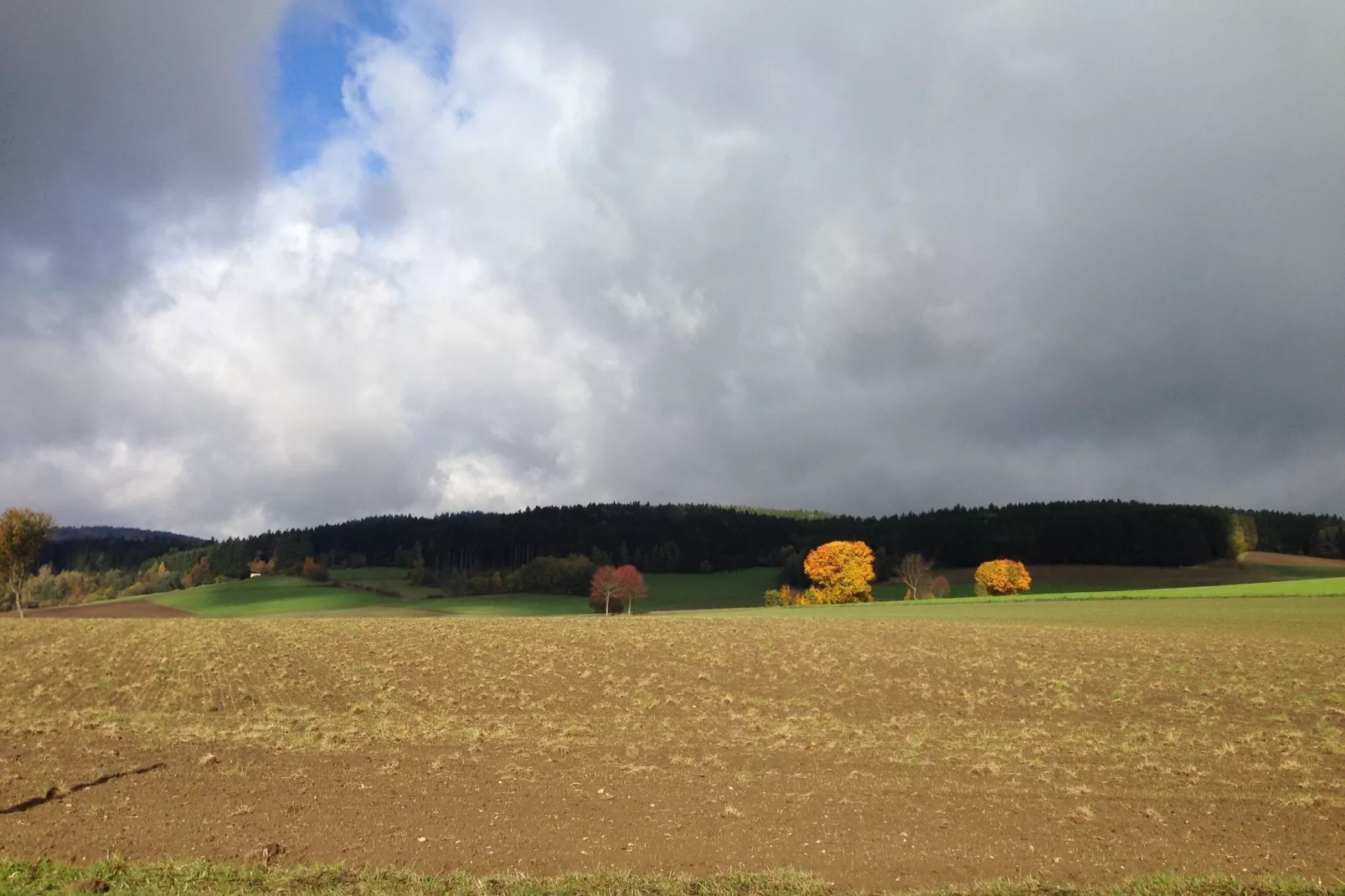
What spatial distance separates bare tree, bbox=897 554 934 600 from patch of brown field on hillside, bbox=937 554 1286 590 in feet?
23.1

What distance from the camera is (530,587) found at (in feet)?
392

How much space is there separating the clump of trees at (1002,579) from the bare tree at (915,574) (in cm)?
687

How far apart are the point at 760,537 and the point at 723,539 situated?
23.4ft

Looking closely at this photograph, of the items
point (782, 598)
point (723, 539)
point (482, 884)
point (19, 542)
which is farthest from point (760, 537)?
point (482, 884)

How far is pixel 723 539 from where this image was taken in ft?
495

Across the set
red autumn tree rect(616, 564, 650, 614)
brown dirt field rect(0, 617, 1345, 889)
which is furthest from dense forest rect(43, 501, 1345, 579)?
brown dirt field rect(0, 617, 1345, 889)

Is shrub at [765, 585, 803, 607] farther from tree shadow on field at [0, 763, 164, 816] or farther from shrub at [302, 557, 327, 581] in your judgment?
tree shadow on field at [0, 763, 164, 816]

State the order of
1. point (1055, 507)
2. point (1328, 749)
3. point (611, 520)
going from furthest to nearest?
point (611, 520) → point (1055, 507) → point (1328, 749)

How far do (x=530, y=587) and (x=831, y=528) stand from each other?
196 feet

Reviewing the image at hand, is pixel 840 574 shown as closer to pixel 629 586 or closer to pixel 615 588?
pixel 629 586

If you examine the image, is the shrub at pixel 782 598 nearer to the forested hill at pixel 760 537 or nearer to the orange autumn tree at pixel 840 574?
the orange autumn tree at pixel 840 574

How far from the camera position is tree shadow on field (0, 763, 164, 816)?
45.0 feet

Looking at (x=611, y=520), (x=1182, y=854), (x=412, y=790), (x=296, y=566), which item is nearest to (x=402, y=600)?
(x=296, y=566)

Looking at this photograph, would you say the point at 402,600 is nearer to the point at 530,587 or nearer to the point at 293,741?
the point at 530,587
